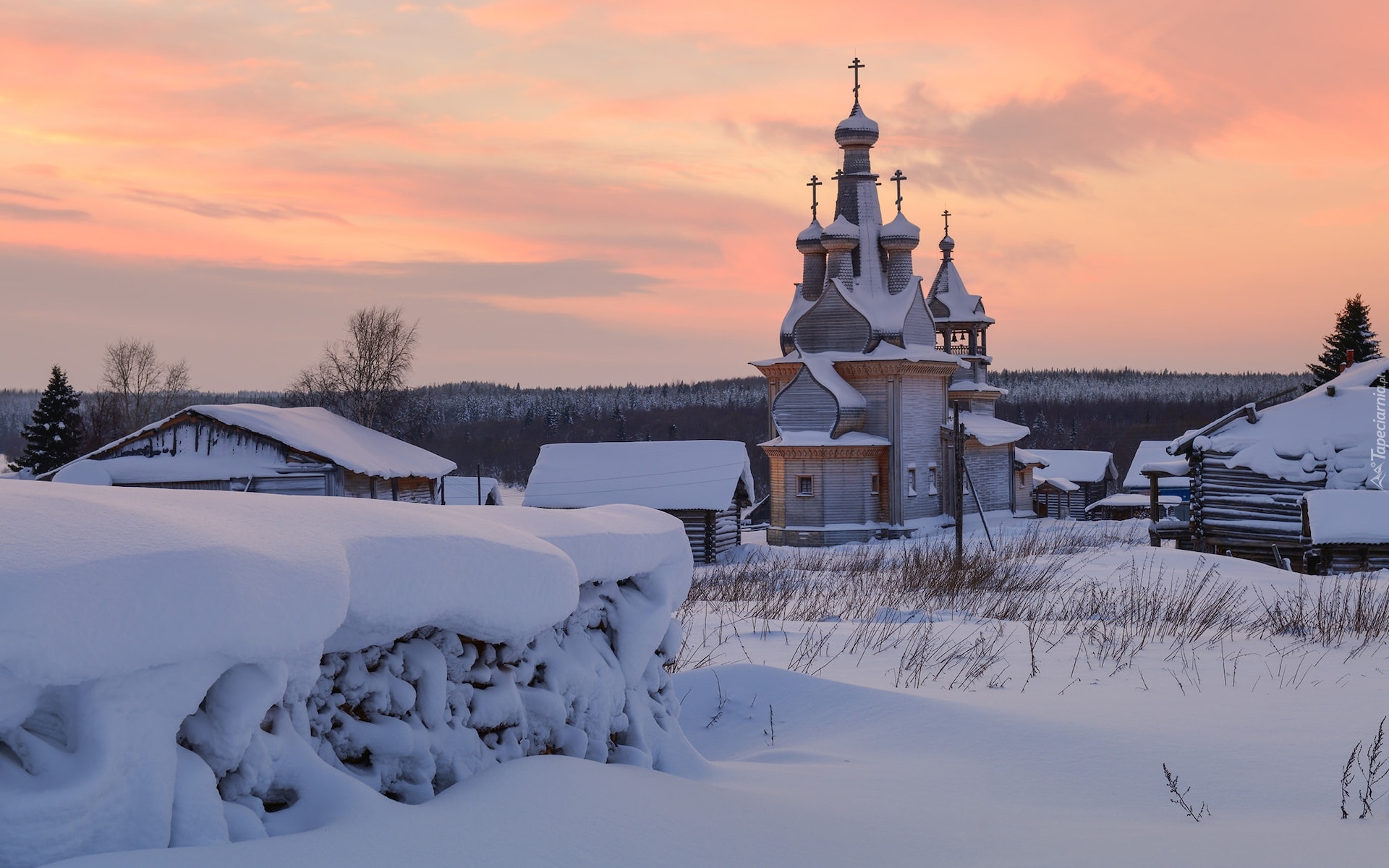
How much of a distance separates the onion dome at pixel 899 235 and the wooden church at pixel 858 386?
0.05 metres

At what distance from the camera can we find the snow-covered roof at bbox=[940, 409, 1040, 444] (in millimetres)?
43062

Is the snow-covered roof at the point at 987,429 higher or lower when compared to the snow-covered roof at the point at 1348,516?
higher

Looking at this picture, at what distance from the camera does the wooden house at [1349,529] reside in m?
20.6

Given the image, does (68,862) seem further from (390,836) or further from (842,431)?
(842,431)

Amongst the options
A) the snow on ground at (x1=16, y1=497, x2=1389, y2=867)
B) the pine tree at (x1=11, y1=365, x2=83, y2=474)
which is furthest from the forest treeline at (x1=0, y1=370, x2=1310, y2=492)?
the snow on ground at (x1=16, y1=497, x2=1389, y2=867)

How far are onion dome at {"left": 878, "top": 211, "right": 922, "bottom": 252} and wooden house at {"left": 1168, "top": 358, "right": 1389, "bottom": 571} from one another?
53.5 ft

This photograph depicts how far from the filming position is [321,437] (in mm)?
25141

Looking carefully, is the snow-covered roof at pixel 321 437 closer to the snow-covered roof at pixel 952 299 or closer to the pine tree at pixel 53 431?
the pine tree at pixel 53 431

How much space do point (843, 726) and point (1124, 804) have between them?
5.30 feet

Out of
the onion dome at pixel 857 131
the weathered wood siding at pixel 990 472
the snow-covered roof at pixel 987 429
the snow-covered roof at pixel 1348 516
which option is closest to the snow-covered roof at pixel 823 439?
the snow-covered roof at pixel 987 429

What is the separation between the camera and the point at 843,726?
556cm

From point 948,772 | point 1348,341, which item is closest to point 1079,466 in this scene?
point 1348,341

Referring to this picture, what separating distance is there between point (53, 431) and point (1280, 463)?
41.9m

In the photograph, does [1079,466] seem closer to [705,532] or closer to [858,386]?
[858,386]
